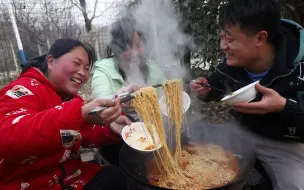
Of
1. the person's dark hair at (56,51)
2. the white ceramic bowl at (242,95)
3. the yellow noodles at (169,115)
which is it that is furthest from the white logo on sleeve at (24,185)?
the white ceramic bowl at (242,95)

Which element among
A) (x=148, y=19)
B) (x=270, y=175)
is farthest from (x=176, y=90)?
(x=148, y=19)

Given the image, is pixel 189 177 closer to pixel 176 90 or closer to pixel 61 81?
pixel 176 90

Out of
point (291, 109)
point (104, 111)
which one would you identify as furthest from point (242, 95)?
point (104, 111)

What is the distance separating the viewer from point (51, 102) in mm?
2363

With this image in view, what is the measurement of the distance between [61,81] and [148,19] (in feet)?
7.09

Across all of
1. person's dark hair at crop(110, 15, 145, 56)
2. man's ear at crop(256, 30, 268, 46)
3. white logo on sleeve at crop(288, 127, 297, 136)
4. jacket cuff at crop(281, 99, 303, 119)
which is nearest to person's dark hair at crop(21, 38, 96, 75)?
person's dark hair at crop(110, 15, 145, 56)

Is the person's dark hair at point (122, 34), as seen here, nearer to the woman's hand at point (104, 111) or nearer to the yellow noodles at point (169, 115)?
the yellow noodles at point (169, 115)

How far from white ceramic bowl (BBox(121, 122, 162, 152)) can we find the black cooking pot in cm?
15

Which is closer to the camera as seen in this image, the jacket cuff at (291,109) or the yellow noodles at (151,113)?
the yellow noodles at (151,113)

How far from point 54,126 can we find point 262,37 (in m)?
2.27

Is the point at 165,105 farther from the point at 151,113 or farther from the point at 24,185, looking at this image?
the point at 24,185

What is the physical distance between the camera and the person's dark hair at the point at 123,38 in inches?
138

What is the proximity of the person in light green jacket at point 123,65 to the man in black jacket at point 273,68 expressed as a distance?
3.38ft

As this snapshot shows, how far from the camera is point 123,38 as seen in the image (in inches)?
138
